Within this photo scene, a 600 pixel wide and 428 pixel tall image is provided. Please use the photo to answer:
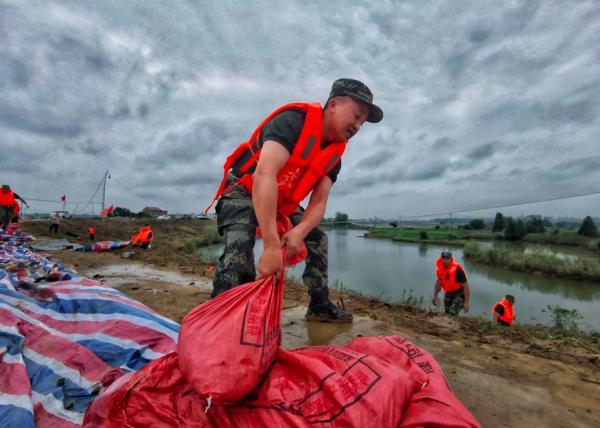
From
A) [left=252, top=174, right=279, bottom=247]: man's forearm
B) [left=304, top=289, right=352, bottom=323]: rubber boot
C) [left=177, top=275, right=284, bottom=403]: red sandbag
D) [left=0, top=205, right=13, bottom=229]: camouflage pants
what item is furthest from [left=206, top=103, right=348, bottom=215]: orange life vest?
[left=0, top=205, right=13, bottom=229]: camouflage pants

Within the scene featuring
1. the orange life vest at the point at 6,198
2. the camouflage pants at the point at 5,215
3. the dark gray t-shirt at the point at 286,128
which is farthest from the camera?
the camouflage pants at the point at 5,215

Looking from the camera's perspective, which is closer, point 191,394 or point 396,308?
point 191,394

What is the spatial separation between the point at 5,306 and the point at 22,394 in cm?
100

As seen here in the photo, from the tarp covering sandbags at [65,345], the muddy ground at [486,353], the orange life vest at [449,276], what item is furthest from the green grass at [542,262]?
the tarp covering sandbags at [65,345]

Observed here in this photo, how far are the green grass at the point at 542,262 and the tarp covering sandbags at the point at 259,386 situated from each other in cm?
1761

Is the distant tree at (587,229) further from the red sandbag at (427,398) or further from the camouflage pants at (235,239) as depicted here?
the camouflage pants at (235,239)

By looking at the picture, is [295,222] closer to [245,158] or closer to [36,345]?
[245,158]

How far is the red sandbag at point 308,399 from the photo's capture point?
3.10ft

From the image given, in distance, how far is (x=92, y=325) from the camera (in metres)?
2.03

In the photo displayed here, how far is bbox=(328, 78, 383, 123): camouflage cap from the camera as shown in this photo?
5.49 ft

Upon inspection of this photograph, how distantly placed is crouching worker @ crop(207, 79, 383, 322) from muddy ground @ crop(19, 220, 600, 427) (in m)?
0.94

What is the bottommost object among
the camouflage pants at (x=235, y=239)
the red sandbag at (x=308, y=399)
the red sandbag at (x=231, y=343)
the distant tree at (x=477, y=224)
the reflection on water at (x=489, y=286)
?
the reflection on water at (x=489, y=286)

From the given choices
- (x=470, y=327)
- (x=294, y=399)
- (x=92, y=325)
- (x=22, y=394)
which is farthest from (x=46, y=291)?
(x=470, y=327)

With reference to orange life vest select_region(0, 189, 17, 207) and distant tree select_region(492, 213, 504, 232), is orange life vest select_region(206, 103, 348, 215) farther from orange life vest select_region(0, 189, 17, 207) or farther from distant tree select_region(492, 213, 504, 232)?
distant tree select_region(492, 213, 504, 232)
